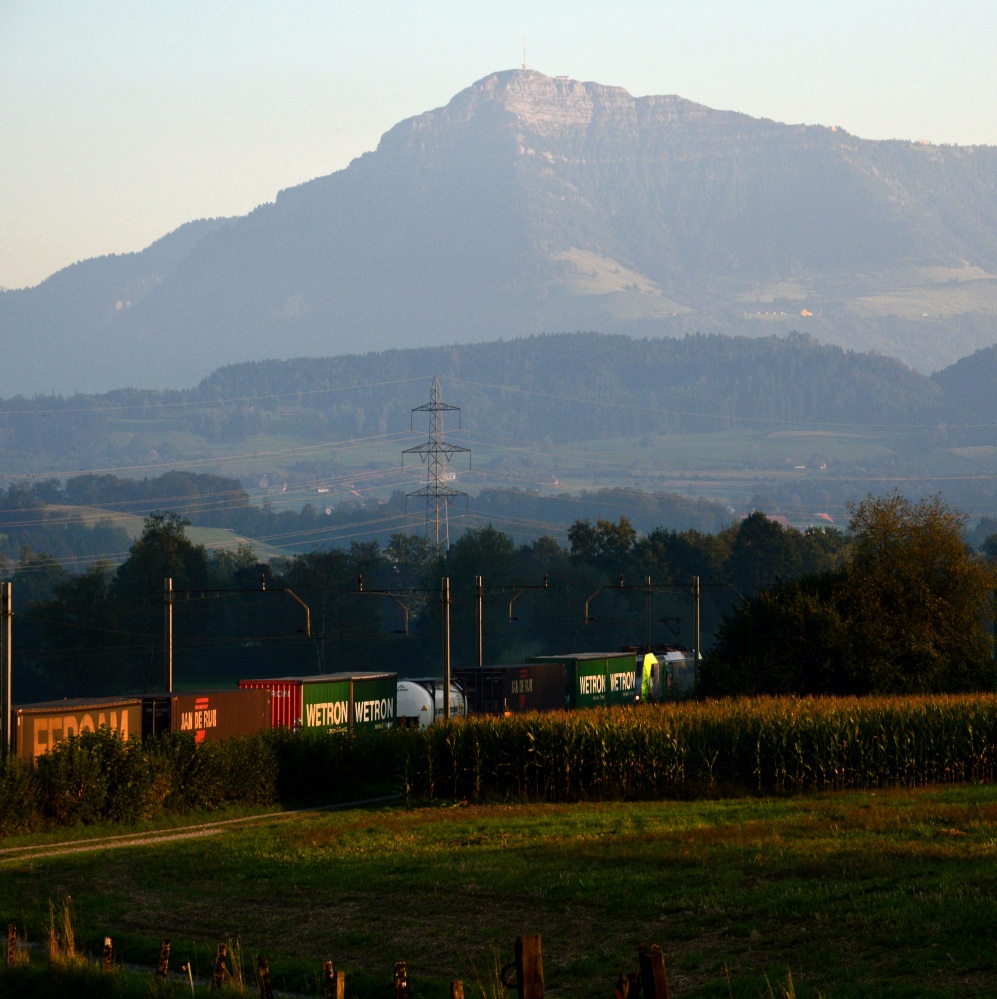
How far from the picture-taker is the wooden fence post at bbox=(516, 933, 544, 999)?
13414 mm

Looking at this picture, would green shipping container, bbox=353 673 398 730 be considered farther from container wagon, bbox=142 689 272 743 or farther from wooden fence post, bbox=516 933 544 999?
wooden fence post, bbox=516 933 544 999

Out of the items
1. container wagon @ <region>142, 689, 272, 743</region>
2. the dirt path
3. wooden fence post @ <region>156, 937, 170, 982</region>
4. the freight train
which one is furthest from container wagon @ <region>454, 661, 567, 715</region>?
wooden fence post @ <region>156, 937, 170, 982</region>

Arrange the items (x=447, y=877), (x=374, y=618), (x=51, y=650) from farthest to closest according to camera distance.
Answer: (x=374, y=618), (x=51, y=650), (x=447, y=877)

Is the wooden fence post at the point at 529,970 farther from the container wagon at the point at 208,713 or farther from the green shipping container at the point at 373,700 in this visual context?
the green shipping container at the point at 373,700

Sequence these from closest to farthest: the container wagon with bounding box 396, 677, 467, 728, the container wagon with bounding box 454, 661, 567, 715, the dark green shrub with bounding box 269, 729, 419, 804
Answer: the dark green shrub with bounding box 269, 729, 419, 804 → the container wagon with bounding box 396, 677, 467, 728 → the container wagon with bounding box 454, 661, 567, 715

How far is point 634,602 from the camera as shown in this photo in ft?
541

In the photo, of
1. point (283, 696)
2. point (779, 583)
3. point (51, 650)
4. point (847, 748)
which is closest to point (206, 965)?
point (847, 748)

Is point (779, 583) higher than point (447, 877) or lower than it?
higher

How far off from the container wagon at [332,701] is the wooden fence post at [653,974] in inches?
1742

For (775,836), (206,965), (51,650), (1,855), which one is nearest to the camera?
(206,965)

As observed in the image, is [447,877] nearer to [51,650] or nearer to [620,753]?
[620,753]

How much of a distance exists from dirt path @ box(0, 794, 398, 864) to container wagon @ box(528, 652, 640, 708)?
32.5 metres

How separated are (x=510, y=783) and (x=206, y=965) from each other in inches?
997

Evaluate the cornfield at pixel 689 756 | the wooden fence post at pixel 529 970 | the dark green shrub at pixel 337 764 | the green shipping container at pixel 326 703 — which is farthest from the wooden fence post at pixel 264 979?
the green shipping container at pixel 326 703
